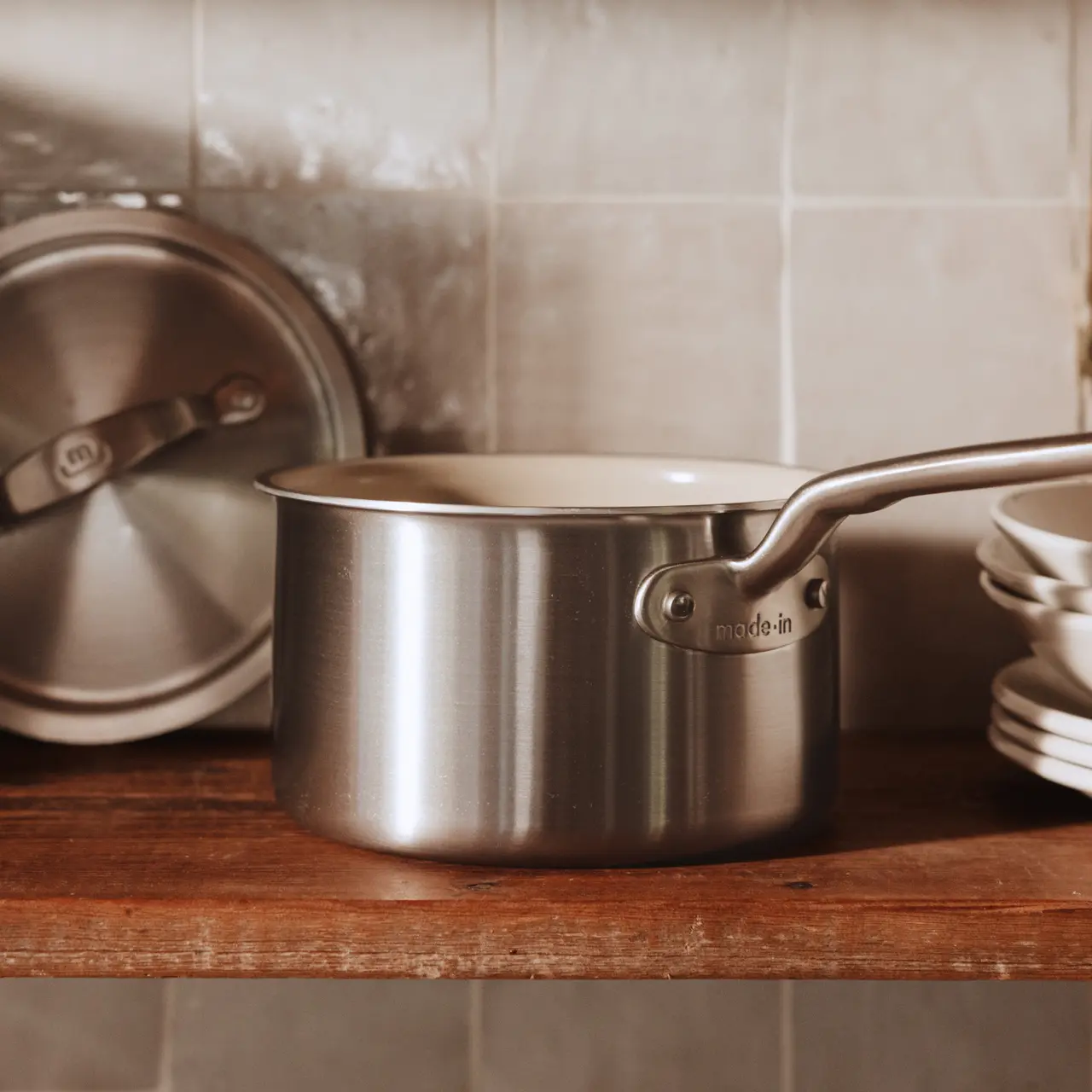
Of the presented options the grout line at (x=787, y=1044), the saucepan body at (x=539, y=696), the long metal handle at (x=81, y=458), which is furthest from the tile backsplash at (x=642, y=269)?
the saucepan body at (x=539, y=696)

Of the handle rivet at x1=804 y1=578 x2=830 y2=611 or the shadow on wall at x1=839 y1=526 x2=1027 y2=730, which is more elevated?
the handle rivet at x1=804 y1=578 x2=830 y2=611

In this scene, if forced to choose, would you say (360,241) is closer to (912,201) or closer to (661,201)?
(661,201)

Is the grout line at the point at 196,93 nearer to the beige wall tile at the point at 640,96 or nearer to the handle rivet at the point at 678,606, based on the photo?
the beige wall tile at the point at 640,96

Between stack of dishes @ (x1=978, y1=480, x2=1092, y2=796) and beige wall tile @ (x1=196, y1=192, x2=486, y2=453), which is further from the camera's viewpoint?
beige wall tile @ (x1=196, y1=192, x2=486, y2=453)

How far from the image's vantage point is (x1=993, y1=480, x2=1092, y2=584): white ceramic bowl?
0.53m

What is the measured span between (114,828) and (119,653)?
185mm

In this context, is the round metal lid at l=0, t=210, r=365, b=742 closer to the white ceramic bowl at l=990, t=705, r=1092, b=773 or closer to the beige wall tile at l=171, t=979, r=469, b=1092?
the beige wall tile at l=171, t=979, r=469, b=1092

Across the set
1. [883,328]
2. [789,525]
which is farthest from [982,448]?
[883,328]

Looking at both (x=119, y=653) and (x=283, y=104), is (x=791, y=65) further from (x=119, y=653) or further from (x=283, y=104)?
(x=119, y=653)

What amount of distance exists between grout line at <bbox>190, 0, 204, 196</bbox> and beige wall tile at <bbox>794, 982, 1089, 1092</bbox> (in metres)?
0.61

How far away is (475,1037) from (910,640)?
356 millimetres

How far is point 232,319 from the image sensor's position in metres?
0.72

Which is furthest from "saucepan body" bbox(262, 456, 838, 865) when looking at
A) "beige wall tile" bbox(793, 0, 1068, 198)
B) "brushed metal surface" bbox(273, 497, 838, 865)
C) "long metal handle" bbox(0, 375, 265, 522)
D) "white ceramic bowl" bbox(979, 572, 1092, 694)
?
"beige wall tile" bbox(793, 0, 1068, 198)

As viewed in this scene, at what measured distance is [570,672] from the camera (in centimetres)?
47
